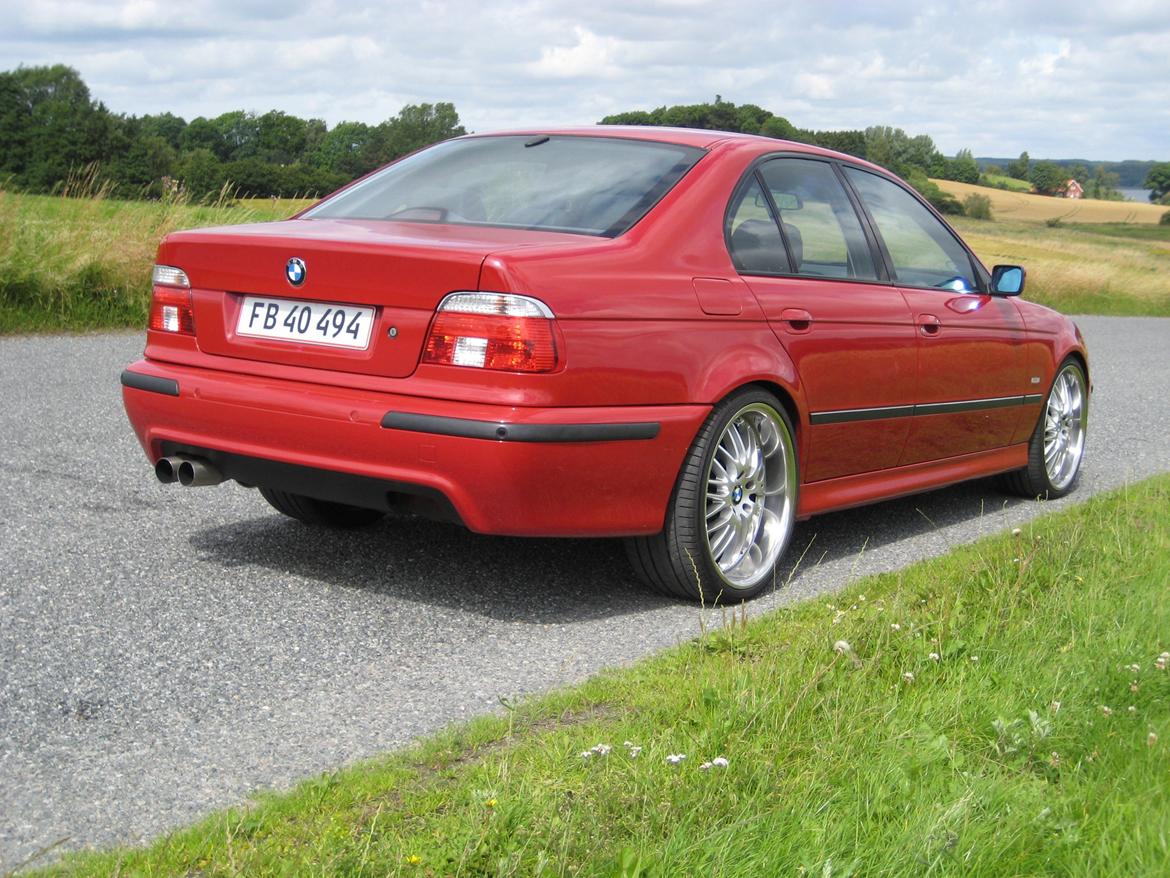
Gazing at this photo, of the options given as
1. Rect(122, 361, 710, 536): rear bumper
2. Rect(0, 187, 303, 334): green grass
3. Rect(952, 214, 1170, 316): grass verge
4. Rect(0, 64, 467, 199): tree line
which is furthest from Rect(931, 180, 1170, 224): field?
Rect(122, 361, 710, 536): rear bumper

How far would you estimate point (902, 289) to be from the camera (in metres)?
5.82

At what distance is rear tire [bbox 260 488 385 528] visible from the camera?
555 centimetres

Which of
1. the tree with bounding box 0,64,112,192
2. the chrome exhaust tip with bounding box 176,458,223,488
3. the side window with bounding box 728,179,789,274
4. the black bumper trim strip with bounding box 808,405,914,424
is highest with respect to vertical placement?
the tree with bounding box 0,64,112,192

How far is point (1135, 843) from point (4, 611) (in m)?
3.22

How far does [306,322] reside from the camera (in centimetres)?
445

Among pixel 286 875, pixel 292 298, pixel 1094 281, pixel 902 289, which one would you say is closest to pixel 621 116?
pixel 902 289

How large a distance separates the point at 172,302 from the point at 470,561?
141cm

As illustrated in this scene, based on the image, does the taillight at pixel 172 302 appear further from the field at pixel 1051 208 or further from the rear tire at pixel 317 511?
the field at pixel 1051 208

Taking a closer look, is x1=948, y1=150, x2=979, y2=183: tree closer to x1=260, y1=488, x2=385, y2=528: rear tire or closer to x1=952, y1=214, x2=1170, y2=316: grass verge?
x1=952, y1=214, x2=1170, y2=316: grass verge

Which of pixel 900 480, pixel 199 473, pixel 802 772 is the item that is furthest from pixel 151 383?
pixel 900 480

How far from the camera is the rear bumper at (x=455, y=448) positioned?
4.12m

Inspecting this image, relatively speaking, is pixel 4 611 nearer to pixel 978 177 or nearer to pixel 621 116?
pixel 621 116

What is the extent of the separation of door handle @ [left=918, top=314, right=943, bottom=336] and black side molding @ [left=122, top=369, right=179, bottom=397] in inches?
117

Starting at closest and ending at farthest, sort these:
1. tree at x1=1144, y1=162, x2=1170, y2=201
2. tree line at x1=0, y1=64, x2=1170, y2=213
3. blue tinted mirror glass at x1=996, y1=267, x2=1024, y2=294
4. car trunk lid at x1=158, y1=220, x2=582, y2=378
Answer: car trunk lid at x1=158, y1=220, x2=582, y2=378, blue tinted mirror glass at x1=996, y1=267, x2=1024, y2=294, tree line at x1=0, y1=64, x2=1170, y2=213, tree at x1=1144, y1=162, x2=1170, y2=201
